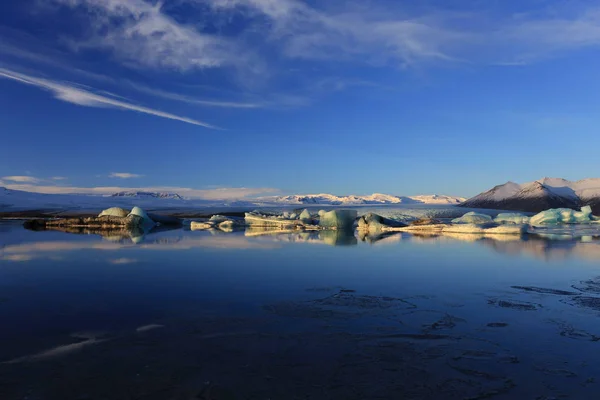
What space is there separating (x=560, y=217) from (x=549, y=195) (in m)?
83.8

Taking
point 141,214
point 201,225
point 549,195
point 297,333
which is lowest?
point 297,333

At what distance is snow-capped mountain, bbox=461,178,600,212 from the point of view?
10581cm

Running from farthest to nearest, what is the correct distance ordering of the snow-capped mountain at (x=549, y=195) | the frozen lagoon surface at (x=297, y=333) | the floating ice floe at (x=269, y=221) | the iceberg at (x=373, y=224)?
the snow-capped mountain at (x=549, y=195) → the floating ice floe at (x=269, y=221) → the iceberg at (x=373, y=224) → the frozen lagoon surface at (x=297, y=333)

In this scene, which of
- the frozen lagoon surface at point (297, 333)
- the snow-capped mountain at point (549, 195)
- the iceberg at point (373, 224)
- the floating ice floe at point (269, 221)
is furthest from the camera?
the snow-capped mountain at point (549, 195)

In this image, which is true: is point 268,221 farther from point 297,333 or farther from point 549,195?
point 549,195

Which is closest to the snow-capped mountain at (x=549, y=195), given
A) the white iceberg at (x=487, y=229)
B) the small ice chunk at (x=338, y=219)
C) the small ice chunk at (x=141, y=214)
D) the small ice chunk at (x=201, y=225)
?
the small ice chunk at (x=338, y=219)

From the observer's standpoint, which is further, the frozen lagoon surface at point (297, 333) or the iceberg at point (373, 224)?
the iceberg at point (373, 224)

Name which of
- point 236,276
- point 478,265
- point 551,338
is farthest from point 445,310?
point 478,265

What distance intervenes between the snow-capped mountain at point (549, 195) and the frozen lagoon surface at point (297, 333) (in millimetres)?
110291

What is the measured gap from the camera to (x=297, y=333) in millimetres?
4840

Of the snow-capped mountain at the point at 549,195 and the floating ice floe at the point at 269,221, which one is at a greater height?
the snow-capped mountain at the point at 549,195

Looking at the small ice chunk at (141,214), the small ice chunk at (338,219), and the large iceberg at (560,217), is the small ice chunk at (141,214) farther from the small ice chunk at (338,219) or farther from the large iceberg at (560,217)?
the large iceberg at (560,217)

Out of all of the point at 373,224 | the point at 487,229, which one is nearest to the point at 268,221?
the point at 373,224

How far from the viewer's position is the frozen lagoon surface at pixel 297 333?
341 cm
